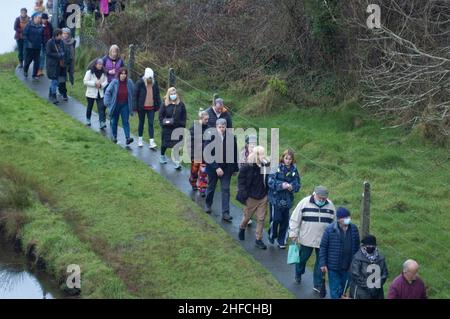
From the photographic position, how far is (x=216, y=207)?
16859 mm

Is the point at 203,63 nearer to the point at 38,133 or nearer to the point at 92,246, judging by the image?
the point at 38,133

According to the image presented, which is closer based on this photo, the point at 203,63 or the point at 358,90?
the point at 358,90

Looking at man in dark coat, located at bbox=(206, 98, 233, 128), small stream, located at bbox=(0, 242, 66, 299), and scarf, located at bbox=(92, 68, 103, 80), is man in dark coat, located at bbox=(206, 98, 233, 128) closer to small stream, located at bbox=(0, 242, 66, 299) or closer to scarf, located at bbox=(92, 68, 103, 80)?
scarf, located at bbox=(92, 68, 103, 80)

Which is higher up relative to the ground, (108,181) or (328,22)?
(328,22)

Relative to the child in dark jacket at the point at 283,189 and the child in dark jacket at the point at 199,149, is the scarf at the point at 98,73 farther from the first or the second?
the child in dark jacket at the point at 283,189

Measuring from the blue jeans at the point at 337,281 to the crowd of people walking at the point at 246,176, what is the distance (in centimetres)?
1

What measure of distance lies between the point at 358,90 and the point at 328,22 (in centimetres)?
165

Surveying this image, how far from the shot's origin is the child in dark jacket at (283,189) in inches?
577

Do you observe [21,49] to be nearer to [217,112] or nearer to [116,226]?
[217,112]

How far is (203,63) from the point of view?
23672mm

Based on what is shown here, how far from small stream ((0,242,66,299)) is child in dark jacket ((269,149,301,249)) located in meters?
3.39

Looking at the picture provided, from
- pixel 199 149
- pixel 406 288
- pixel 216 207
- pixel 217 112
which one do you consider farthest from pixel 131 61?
pixel 406 288

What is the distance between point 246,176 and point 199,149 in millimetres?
1895

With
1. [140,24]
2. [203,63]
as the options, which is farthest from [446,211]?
[140,24]
